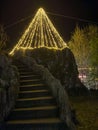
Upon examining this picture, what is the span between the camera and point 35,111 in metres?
9.96

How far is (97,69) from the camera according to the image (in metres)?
26.2

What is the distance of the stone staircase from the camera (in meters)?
9.25

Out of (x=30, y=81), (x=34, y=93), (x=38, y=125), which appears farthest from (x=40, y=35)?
(x=38, y=125)

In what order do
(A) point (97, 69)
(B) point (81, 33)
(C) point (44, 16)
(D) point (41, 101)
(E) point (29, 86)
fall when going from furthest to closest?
(B) point (81, 33), (A) point (97, 69), (C) point (44, 16), (E) point (29, 86), (D) point (41, 101)

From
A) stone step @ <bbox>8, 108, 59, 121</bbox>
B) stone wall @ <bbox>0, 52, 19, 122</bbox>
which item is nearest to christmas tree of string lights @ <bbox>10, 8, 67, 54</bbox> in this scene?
stone wall @ <bbox>0, 52, 19, 122</bbox>

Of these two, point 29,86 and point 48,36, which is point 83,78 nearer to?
point 48,36

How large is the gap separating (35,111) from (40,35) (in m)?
14.3

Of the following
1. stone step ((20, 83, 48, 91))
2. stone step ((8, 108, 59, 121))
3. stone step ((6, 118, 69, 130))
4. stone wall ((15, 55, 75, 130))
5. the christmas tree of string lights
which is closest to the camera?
stone step ((6, 118, 69, 130))

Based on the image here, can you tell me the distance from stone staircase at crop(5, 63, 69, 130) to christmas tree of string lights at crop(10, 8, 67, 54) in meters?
10.7

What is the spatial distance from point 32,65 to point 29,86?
113 inches

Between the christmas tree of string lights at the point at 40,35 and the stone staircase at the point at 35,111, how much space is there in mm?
10734

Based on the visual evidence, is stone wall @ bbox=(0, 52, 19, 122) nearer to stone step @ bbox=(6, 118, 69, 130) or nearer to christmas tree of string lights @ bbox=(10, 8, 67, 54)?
stone step @ bbox=(6, 118, 69, 130)

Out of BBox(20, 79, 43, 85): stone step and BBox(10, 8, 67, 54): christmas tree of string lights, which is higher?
BBox(10, 8, 67, 54): christmas tree of string lights

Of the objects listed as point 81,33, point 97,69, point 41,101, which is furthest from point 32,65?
point 81,33
